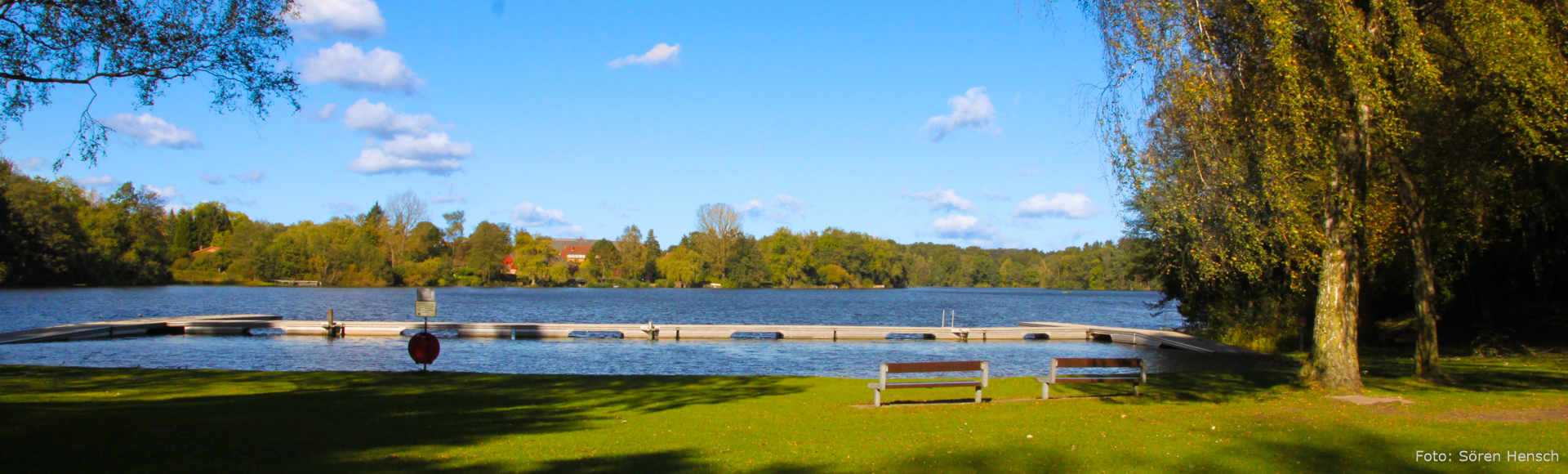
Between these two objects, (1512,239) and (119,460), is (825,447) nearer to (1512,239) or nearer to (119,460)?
(119,460)

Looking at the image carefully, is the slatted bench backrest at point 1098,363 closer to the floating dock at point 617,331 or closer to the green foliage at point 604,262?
the floating dock at point 617,331

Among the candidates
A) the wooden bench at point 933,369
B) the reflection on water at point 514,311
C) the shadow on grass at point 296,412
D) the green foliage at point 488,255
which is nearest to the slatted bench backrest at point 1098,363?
the wooden bench at point 933,369

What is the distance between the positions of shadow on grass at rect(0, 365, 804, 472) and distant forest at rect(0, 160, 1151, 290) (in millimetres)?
61953

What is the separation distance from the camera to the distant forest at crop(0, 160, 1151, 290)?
233 feet

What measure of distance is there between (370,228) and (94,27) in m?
103

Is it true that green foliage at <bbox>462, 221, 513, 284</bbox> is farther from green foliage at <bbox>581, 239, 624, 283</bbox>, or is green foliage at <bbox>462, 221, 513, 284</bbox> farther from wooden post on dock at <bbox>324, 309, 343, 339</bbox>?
wooden post on dock at <bbox>324, 309, 343, 339</bbox>

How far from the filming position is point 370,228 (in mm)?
106625

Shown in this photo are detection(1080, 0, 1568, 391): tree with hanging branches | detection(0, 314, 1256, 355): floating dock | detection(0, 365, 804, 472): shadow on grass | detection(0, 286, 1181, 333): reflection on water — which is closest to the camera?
detection(0, 365, 804, 472): shadow on grass

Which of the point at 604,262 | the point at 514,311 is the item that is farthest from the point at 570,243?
the point at 514,311

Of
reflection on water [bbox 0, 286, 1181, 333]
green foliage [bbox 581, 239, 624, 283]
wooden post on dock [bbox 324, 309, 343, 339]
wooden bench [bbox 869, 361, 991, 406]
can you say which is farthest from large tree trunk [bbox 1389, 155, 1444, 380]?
green foliage [bbox 581, 239, 624, 283]

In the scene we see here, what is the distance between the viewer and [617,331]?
3241cm

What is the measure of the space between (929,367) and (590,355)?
51.7 feet

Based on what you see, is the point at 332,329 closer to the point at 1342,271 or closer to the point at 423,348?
the point at 423,348

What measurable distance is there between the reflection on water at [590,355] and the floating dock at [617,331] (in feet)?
3.01
